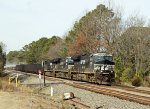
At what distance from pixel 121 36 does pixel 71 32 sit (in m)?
31.8

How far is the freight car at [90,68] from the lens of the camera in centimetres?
2983

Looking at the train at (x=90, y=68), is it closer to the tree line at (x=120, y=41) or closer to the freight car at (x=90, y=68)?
the freight car at (x=90, y=68)

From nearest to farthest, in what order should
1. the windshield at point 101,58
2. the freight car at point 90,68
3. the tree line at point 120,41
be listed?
the freight car at point 90,68, the windshield at point 101,58, the tree line at point 120,41

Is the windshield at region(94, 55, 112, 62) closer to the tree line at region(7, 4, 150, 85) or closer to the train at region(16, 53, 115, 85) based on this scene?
the train at region(16, 53, 115, 85)

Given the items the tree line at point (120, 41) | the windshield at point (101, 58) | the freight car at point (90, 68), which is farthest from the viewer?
the tree line at point (120, 41)

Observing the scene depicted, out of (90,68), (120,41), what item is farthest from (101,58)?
(120,41)

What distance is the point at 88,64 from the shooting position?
3250cm

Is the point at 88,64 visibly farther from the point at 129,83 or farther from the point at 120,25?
the point at 120,25

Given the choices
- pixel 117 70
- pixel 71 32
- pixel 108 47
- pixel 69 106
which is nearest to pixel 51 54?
pixel 71 32

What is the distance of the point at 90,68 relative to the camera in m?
31.8

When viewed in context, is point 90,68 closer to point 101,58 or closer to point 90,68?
point 90,68

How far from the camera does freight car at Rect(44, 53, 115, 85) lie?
1174 inches

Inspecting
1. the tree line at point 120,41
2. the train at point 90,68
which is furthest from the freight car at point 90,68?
the tree line at point 120,41

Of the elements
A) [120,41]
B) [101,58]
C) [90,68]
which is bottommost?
[90,68]
